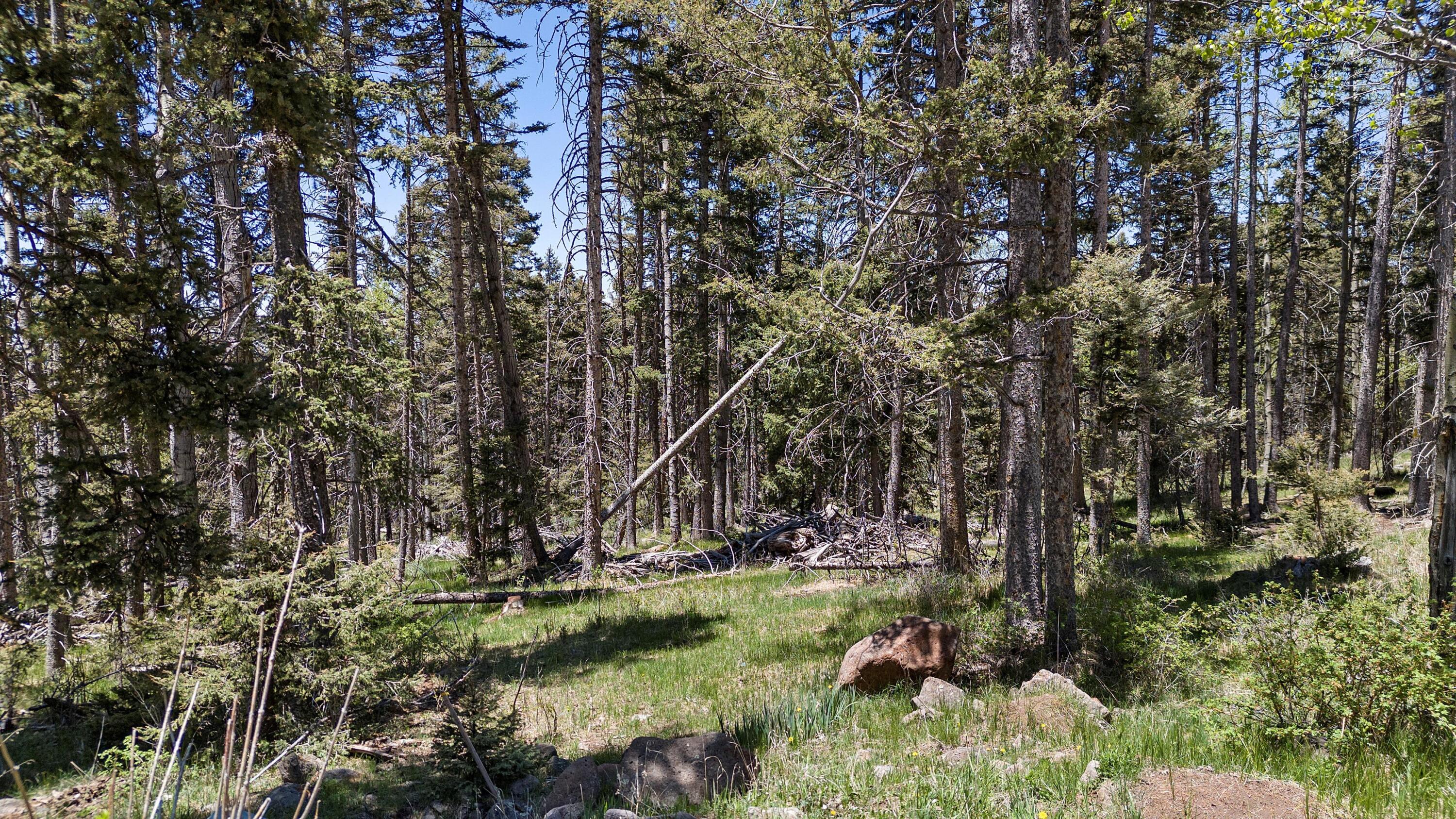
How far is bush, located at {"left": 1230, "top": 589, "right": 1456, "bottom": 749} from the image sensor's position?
4.33 m

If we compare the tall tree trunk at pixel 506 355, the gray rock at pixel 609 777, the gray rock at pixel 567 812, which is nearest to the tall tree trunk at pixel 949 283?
the gray rock at pixel 609 777

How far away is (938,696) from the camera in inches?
245

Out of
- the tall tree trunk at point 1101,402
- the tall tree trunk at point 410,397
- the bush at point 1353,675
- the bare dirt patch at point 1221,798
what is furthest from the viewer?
the tall tree trunk at point 1101,402

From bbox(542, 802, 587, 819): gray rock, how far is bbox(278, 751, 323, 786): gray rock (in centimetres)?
224

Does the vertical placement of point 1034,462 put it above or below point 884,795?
above

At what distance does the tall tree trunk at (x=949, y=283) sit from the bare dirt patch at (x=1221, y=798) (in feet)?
10.8

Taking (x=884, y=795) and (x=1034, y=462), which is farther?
(x=1034, y=462)

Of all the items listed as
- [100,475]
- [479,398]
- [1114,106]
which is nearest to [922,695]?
[1114,106]

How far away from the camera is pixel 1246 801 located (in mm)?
3775

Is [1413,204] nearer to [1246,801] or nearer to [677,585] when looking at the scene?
[677,585]

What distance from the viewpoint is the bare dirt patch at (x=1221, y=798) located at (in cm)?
367

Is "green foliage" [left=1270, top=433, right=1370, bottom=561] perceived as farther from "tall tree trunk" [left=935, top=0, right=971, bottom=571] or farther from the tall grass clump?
the tall grass clump

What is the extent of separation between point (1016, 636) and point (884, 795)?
360cm

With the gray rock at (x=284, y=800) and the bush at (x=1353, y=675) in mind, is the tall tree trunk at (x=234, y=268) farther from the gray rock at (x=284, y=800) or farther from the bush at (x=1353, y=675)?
the bush at (x=1353, y=675)
